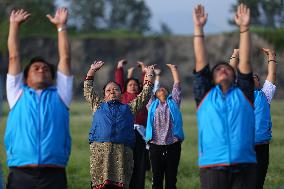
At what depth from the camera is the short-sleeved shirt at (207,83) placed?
26.0ft

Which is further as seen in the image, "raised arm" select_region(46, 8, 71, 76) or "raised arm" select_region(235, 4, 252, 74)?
"raised arm" select_region(235, 4, 252, 74)

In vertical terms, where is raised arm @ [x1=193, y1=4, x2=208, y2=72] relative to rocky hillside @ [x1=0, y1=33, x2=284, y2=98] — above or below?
above

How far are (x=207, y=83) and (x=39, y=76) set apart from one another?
5.07 ft

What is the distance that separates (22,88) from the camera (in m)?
7.79

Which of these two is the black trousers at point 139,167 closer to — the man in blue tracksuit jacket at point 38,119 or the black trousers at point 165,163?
the black trousers at point 165,163

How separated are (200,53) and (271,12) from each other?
79258mm

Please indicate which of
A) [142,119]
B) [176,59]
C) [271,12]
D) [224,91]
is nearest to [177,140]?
[142,119]

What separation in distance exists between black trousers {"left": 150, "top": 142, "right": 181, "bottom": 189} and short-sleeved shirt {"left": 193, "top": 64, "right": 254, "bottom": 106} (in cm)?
479

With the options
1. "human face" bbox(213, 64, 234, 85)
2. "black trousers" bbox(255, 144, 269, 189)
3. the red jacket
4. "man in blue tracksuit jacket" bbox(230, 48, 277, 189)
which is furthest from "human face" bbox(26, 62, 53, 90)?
the red jacket

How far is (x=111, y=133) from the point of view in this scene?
11.1 metres

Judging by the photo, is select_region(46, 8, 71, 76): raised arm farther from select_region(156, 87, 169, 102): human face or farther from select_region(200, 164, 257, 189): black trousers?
select_region(156, 87, 169, 102): human face

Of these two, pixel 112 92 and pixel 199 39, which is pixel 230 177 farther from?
pixel 112 92

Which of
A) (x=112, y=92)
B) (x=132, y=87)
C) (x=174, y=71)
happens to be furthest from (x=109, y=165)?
(x=132, y=87)

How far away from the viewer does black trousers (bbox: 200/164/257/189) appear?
25.9 ft
